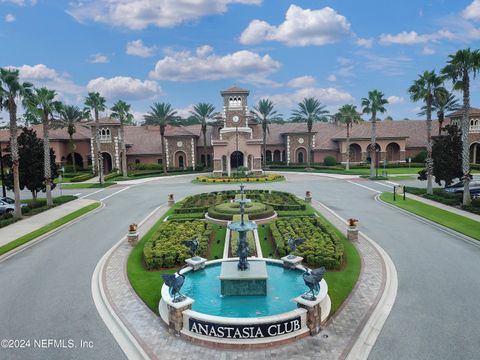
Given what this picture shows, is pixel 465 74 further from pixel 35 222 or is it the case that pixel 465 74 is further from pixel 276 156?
pixel 276 156

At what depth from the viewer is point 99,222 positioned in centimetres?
2548

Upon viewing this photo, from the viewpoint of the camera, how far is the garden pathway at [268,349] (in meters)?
9.30

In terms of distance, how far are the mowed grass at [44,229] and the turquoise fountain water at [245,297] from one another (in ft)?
38.6

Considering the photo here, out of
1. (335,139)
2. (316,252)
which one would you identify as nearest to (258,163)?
(335,139)

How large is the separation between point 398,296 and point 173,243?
10741 millimetres

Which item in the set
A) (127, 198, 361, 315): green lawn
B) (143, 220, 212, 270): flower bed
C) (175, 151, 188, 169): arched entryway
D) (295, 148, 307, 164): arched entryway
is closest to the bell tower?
(175, 151, 188, 169): arched entryway

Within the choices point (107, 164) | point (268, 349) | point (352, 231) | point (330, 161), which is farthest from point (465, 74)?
point (107, 164)

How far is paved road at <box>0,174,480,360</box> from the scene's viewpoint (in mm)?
9680

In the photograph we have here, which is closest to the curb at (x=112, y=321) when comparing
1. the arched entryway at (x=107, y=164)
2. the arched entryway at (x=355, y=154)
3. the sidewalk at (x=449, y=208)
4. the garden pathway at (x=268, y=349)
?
the garden pathway at (x=268, y=349)

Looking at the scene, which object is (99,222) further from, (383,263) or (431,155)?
(431,155)

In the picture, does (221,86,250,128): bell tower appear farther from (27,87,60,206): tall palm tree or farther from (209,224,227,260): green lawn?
(209,224,227,260): green lawn

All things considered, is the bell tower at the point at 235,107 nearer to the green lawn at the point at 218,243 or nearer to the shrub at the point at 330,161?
the shrub at the point at 330,161

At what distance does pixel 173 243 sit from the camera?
17812mm

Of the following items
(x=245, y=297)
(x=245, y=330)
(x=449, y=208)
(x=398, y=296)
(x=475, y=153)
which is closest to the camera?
(x=245, y=330)
